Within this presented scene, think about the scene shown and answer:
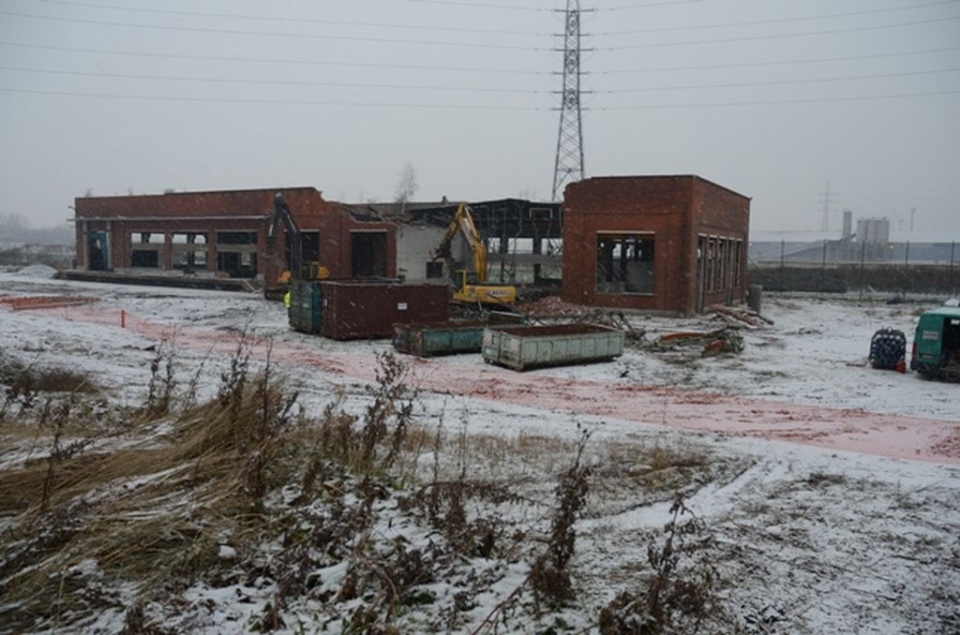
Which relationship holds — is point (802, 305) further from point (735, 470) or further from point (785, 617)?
point (785, 617)

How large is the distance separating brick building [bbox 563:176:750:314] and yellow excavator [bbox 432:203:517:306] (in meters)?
4.71

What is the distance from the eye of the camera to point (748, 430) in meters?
12.2

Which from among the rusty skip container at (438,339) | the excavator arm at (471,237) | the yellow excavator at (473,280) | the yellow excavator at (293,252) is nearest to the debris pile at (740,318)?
the yellow excavator at (473,280)

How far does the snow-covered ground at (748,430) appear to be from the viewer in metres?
5.57

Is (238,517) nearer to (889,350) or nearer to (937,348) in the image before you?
(937,348)

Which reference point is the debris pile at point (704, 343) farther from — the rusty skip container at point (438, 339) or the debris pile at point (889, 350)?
the rusty skip container at point (438, 339)

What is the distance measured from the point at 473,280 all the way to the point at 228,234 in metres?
24.4

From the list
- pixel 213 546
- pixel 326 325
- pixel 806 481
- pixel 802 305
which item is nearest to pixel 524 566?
pixel 213 546

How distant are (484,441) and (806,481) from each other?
4.25 meters

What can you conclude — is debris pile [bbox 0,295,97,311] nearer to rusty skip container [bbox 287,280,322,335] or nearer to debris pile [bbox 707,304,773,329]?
rusty skip container [bbox 287,280,322,335]

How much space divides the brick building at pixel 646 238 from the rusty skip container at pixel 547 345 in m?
12.4

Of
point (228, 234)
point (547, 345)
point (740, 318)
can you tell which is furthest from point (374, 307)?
point (228, 234)

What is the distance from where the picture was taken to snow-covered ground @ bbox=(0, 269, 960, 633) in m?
5.57

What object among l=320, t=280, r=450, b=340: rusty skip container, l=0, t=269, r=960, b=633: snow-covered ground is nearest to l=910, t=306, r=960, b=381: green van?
l=0, t=269, r=960, b=633: snow-covered ground
